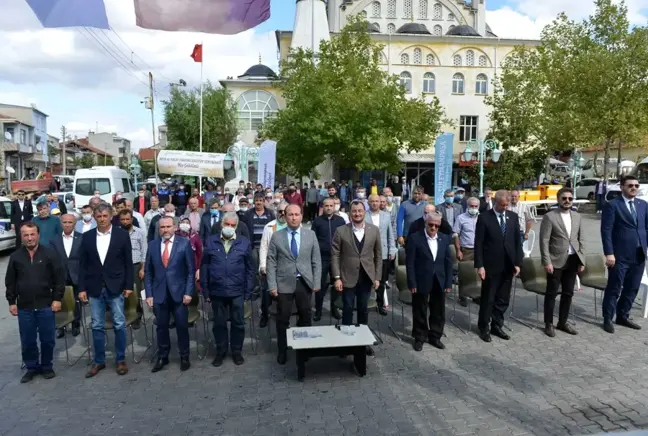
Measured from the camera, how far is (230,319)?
631cm

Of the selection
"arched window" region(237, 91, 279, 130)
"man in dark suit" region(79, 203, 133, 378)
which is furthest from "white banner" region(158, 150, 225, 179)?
"arched window" region(237, 91, 279, 130)

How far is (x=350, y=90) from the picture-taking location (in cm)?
2611

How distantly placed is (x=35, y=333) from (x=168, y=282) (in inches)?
59.9

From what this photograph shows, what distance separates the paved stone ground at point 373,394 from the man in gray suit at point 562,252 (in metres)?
0.51

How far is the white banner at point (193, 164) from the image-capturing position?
24938mm

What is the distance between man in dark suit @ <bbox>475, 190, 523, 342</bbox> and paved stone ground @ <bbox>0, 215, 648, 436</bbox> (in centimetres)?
52

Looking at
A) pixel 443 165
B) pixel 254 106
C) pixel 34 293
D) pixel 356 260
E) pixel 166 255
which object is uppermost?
pixel 254 106

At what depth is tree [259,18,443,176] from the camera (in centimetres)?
2538

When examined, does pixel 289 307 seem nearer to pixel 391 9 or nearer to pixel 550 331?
pixel 550 331

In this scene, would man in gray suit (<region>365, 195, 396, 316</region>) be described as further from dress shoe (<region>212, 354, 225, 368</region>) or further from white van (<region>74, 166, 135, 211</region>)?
white van (<region>74, 166, 135, 211</region>)

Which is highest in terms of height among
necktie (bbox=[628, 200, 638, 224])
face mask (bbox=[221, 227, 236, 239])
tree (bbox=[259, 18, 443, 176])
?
tree (bbox=[259, 18, 443, 176])

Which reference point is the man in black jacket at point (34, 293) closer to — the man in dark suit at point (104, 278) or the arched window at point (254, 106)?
the man in dark suit at point (104, 278)

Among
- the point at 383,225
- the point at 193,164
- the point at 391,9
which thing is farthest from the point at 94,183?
the point at 391,9

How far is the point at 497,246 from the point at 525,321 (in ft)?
5.69
